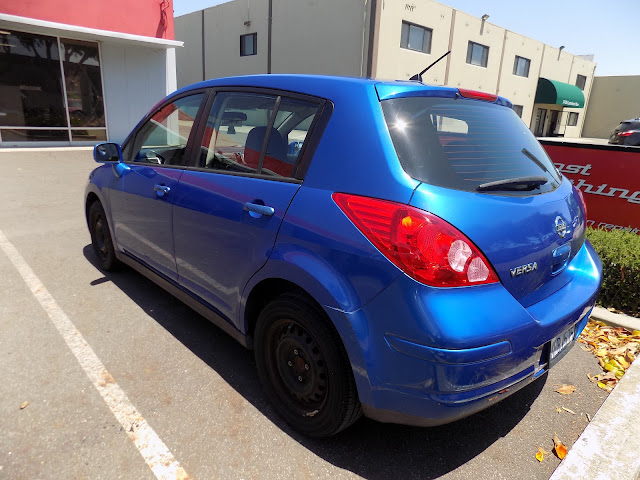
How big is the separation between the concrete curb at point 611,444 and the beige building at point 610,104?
42971 millimetres

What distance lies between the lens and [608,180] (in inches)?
197

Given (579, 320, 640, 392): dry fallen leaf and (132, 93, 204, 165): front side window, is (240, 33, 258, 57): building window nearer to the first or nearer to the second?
(132, 93, 204, 165): front side window

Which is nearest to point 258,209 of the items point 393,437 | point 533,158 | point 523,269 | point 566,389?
point 523,269

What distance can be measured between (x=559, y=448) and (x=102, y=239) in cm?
411

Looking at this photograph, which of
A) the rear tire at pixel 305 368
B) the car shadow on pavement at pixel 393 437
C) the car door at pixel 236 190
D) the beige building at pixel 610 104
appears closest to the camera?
the rear tire at pixel 305 368

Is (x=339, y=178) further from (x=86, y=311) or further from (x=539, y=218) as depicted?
(x=86, y=311)

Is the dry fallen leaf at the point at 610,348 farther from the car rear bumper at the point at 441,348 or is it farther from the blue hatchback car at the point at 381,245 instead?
the car rear bumper at the point at 441,348

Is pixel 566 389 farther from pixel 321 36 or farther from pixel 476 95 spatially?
pixel 321 36

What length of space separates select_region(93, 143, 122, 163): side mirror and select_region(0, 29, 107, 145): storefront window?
419 inches

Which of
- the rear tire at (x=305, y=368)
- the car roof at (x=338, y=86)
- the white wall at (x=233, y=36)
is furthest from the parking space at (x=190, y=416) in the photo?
the white wall at (x=233, y=36)

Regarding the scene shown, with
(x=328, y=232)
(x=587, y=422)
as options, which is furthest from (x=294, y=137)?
(x=587, y=422)

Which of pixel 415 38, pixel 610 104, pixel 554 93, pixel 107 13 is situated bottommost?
→ pixel 610 104

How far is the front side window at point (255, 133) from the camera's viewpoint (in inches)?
90.5

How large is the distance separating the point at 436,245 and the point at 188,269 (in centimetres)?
183
